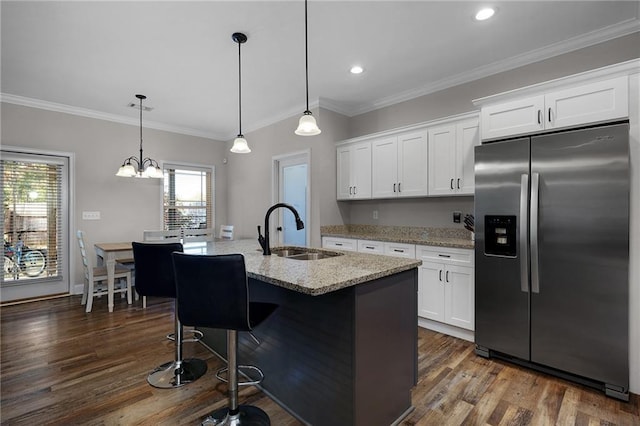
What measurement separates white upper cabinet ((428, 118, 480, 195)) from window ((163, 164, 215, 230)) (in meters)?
4.32

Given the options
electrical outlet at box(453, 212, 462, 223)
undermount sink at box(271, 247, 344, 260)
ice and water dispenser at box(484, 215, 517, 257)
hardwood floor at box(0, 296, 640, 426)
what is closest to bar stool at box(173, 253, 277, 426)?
hardwood floor at box(0, 296, 640, 426)

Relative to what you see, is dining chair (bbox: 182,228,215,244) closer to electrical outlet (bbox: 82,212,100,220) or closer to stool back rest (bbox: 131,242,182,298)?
electrical outlet (bbox: 82,212,100,220)

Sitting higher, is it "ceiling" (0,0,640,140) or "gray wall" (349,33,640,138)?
"ceiling" (0,0,640,140)

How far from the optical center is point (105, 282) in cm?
477

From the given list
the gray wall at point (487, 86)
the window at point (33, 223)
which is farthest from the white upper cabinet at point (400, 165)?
the window at point (33, 223)

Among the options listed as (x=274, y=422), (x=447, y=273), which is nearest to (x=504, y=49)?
(x=447, y=273)

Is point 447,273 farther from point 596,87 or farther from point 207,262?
point 207,262

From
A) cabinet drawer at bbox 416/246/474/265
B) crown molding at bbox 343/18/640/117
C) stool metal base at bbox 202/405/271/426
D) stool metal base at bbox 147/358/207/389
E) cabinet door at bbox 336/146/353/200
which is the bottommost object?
stool metal base at bbox 147/358/207/389

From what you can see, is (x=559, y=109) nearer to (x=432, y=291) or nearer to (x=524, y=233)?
(x=524, y=233)

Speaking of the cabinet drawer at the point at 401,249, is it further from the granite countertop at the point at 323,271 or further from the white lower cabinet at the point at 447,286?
the granite countertop at the point at 323,271

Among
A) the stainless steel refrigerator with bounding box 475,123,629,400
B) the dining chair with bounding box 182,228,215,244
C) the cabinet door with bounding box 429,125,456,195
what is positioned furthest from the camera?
the dining chair with bounding box 182,228,215,244

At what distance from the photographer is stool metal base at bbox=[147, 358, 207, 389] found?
7.38 ft

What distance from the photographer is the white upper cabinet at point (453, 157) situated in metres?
3.20

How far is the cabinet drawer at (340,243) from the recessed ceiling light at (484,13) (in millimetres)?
2570
